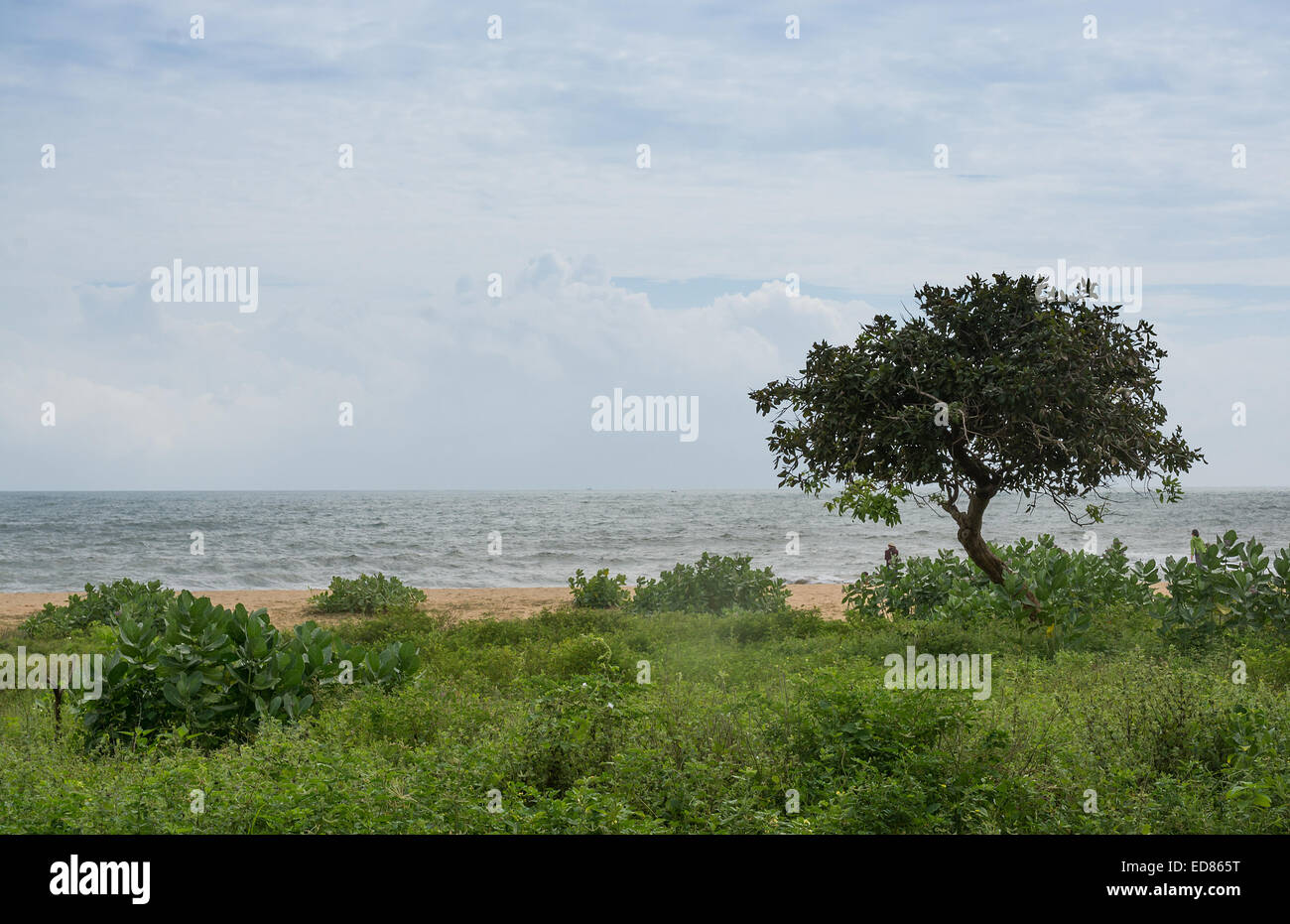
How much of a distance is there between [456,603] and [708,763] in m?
15.0

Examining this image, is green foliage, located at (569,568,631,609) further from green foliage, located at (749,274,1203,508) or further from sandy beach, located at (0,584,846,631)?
green foliage, located at (749,274,1203,508)

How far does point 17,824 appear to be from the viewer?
193 inches

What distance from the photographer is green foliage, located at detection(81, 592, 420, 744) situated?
23.0 feet

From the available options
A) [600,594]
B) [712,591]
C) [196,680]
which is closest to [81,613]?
[600,594]

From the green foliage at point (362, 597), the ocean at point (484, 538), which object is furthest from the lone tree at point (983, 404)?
the ocean at point (484, 538)

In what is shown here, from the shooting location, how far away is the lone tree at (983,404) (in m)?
9.69

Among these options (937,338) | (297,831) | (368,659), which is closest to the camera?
(297,831)

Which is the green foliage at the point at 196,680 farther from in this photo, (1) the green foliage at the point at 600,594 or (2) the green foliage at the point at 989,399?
(1) the green foliage at the point at 600,594

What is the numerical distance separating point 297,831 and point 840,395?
7.44 metres

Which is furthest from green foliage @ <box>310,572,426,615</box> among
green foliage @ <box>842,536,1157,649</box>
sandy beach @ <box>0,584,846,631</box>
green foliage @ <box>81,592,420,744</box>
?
green foliage @ <box>81,592,420,744</box>

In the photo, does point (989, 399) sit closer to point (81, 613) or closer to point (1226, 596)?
point (1226, 596)

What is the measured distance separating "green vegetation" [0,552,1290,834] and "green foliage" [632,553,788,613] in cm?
642
